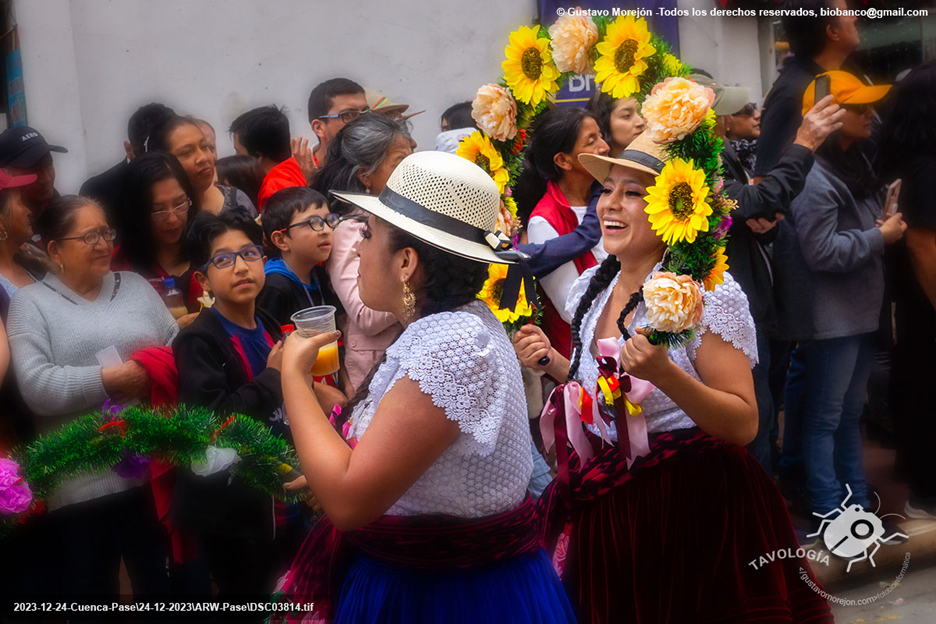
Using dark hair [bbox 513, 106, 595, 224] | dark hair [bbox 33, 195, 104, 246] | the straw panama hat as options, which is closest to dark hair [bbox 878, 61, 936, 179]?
dark hair [bbox 513, 106, 595, 224]

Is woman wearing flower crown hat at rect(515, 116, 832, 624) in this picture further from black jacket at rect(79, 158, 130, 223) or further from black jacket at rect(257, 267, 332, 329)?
black jacket at rect(79, 158, 130, 223)

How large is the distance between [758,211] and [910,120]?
3.43 feet

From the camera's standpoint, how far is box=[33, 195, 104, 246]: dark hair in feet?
10.3

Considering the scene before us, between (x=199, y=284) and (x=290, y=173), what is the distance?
1.14 meters

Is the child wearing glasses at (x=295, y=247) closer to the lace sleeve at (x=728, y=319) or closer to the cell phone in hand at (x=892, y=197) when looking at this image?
the lace sleeve at (x=728, y=319)

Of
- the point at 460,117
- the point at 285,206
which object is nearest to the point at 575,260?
the point at 285,206

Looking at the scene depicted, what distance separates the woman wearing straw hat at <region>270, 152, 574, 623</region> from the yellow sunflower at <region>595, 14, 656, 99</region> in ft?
2.57

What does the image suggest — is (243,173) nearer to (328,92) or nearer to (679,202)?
(328,92)

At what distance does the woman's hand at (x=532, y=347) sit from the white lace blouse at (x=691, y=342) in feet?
0.58

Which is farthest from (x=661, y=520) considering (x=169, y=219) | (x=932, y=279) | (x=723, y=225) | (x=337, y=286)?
(x=932, y=279)

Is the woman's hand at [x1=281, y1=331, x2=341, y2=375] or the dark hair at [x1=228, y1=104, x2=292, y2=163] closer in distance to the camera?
the woman's hand at [x1=281, y1=331, x2=341, y2=375]

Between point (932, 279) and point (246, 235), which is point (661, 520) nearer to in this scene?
point (246, 235)

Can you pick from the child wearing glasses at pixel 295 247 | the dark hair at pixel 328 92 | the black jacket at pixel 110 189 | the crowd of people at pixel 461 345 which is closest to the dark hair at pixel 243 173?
the crowd of people at pixel 461 345

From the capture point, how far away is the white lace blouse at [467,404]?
2.06m
